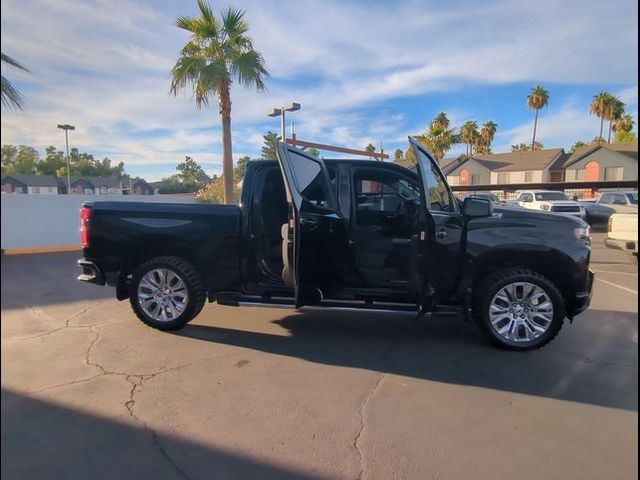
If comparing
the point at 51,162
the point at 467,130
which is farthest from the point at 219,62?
the point at 467,130

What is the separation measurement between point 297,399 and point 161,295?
234 centimetres

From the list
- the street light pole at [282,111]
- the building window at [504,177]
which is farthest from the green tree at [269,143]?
the building window at [504,177]

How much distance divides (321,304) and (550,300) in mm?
2324

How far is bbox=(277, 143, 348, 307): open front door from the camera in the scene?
4145 mm

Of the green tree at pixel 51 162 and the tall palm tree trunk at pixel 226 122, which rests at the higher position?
the tall palm tree trunk at pixel 226 122

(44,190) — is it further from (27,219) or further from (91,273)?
(91,273)

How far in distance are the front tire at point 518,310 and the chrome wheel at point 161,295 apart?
10.8ft

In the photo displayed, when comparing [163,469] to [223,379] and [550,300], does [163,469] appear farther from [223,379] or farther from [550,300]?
[550,300]

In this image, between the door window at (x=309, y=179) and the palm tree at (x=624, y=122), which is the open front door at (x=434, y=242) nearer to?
the door window at (x=309, y=179)

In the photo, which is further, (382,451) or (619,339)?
(619,339)

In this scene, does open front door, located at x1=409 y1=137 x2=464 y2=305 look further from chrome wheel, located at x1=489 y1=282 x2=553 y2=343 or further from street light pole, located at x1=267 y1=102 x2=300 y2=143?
street light pole, located at x1=267 y1=102 x2=300 y2=143

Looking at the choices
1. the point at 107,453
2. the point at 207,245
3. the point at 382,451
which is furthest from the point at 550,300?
the point at 107,453

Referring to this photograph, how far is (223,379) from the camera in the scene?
3.74 m

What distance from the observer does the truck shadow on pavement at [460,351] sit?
364 centimetres
